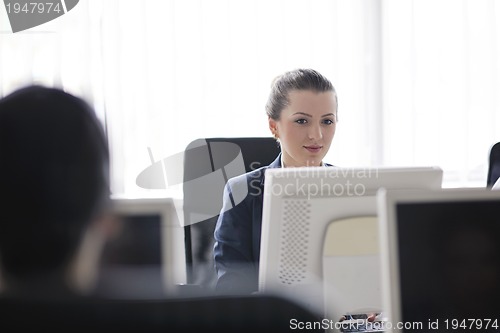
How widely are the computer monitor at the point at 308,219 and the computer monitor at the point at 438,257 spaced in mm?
265

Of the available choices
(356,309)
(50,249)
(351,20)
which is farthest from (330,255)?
(351,20)

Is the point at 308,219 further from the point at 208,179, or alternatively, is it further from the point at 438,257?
the point at 208,179

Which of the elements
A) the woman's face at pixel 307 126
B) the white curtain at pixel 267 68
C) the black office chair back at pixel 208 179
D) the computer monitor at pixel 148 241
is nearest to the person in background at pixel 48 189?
the computer monitor at pixel 148 241

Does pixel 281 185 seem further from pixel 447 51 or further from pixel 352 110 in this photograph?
pixel 447 51

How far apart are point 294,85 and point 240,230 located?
54cm

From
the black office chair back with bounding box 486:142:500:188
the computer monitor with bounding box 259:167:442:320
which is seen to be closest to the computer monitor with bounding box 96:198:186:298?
the computer monitor with bounding box 259:167:442:320

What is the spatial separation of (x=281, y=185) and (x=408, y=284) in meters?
0.36

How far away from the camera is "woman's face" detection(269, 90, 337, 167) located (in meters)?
2.25

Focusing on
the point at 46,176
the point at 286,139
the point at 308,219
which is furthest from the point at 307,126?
the point at 46,176

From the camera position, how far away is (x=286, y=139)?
89.9 inches

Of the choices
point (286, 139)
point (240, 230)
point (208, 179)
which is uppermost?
point (286, 139)

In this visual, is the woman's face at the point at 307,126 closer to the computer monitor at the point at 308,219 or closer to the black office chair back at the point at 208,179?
the black office chair back at the point at 208,179

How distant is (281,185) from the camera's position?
1.37m

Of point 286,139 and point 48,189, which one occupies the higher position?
point 286,139
